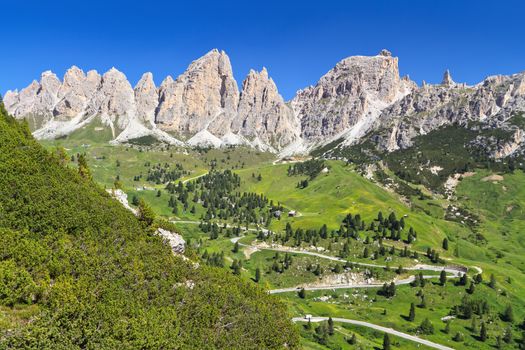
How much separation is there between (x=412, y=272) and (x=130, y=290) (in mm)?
159447

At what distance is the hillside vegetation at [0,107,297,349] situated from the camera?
4769cm

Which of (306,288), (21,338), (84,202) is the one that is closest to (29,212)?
(84,202)

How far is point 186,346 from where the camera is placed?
2131 inches

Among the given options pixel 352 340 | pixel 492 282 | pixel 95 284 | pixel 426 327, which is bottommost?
pixel 426 327

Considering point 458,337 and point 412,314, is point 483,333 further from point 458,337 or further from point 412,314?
point 412,314

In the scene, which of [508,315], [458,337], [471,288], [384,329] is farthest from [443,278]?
[384,329]

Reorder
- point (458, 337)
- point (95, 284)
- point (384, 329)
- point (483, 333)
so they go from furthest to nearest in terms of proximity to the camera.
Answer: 1. point (483, 333)
2. point (384, 329)
3. point (458, 337)
4. point (95, 284)

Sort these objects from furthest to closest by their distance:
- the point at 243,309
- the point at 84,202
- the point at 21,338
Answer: the point at 84,202 → the point at 243,309 → the point at 21,338

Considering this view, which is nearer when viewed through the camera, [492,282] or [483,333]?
[483,333]

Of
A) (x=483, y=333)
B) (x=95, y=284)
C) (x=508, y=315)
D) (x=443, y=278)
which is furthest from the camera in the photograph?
(x=443, y=278)

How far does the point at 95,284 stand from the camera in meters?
55.5

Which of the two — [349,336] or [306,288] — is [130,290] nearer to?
[349,336]

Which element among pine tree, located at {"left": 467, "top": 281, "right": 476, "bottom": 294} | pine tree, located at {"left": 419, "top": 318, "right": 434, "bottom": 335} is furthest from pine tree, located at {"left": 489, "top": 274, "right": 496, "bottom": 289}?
pine tree, located at {"left": 419, "top": 318, "right": 434, "bottom": 335}

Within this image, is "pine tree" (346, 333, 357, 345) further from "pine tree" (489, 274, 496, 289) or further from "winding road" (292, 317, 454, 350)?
"pine tree" (489, 274, 496, 289)
